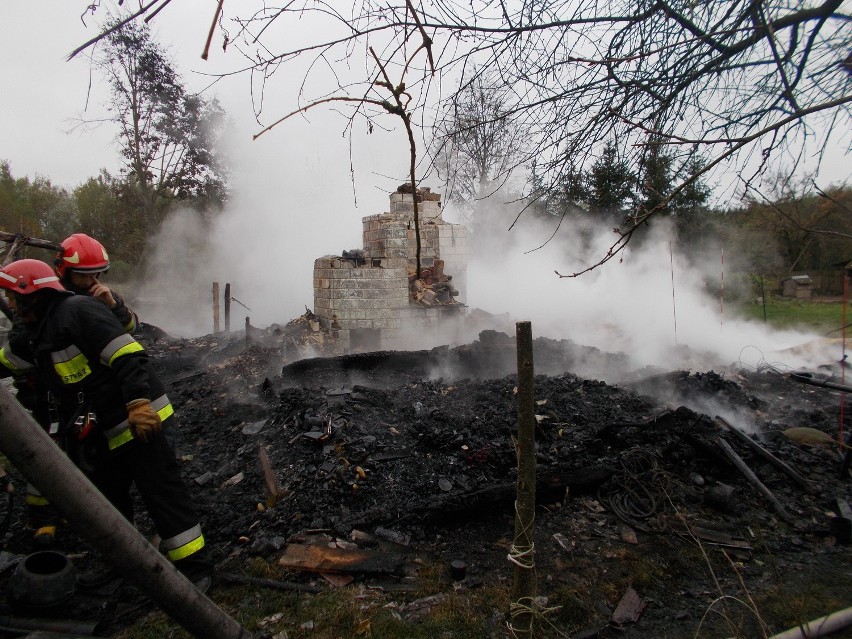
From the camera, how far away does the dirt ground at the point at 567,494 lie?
3191mm

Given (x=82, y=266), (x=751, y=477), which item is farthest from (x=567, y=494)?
(x=82, y=266)

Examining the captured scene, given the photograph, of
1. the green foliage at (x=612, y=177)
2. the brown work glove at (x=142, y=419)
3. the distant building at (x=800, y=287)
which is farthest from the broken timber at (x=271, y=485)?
the distant building at (x=800, y=287)

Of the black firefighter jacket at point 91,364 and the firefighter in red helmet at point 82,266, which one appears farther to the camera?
the firefighter in red helmet at point 82,266

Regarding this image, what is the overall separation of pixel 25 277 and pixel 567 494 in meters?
4.16

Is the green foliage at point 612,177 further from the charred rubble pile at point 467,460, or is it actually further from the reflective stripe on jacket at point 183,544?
the reflective stripe on jacket at point 183,544

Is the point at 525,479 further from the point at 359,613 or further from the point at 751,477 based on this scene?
the point at 751,477

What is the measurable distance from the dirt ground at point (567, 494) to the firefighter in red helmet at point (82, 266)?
1919 mm

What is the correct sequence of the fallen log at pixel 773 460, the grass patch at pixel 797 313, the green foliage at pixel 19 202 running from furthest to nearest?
the green foliage at pixel 19 202 < the grass patch at pixel 797 313 < the fallen log at pixel 773 460

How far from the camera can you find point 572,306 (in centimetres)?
1598

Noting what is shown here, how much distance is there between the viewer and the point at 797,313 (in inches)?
629

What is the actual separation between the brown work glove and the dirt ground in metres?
1.09

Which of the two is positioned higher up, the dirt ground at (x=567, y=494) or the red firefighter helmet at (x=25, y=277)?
the red firefighter helmet at (x=25, y=277)

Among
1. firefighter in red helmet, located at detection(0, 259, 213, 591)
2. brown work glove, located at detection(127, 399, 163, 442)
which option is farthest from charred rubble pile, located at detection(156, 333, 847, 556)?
brown work glove, located at detection(127, 399, 163, 442)

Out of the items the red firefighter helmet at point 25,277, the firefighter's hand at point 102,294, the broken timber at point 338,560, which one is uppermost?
the red firefighter helmet at point 25,277
